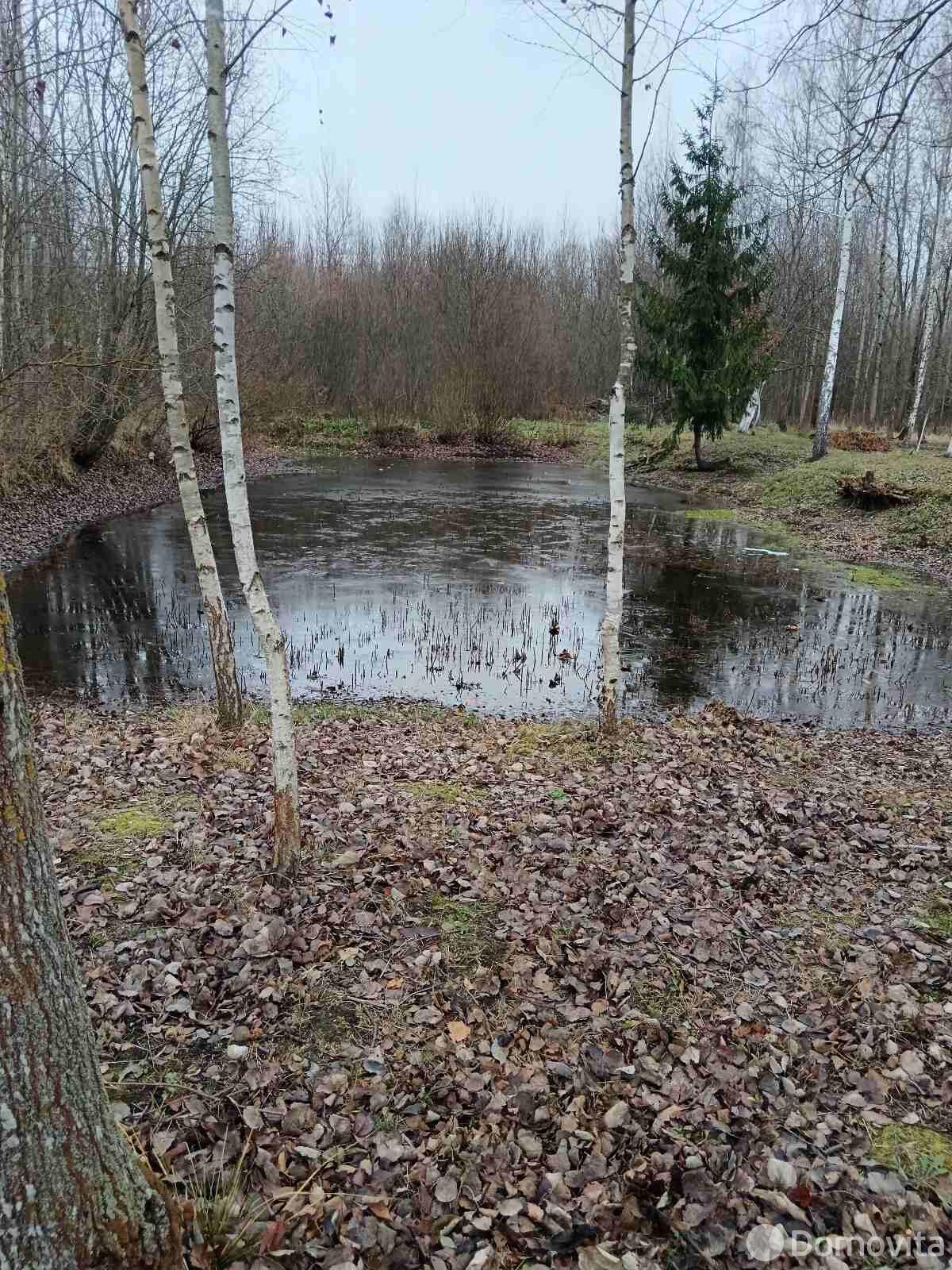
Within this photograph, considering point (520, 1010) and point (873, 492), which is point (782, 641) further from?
point (873, 492)

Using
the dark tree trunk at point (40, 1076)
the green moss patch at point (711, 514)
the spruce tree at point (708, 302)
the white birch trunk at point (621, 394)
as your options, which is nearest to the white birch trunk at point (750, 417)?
the spruce tree at point (708, 302)

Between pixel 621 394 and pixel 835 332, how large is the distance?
67.5 ft

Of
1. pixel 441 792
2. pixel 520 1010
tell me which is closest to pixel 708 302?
pixel 441 792

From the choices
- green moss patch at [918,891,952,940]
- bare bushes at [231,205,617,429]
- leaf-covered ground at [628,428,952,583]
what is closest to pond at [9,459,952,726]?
leaf-covered ground at [628,428,952,583]

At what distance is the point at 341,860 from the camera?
15.9 ft

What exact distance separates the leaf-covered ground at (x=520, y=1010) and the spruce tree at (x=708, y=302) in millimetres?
22342

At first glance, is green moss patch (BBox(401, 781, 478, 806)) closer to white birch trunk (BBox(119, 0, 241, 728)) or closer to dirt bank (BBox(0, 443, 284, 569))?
white birch trunk (BBox(119, 0, 241, 728))

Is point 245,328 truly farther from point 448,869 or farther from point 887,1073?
point 887,1073

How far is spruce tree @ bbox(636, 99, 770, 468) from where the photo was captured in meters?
25.1

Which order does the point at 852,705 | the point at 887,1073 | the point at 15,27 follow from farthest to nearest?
the point at 15,27
the point at 852,705
the point at 887,1073

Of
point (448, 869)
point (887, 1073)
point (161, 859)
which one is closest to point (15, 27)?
point (161, 859)

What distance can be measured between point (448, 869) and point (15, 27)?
54.4ft

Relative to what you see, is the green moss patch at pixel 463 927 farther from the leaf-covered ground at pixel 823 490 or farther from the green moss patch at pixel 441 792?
the leaf-covered ground at pixel 823 490

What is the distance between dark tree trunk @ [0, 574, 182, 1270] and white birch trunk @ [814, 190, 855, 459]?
80.7 ft
